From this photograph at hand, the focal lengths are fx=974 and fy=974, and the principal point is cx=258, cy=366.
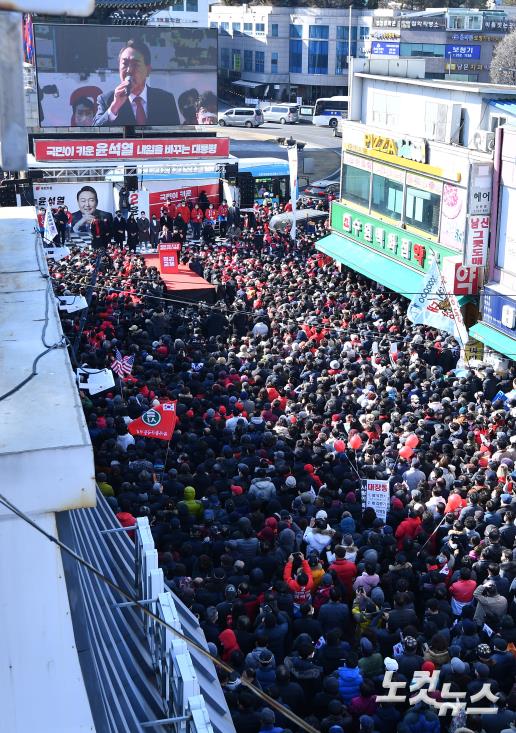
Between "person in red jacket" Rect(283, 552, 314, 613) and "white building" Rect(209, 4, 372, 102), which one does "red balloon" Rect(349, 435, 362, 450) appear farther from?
"white building" Rect(209, 4, 372, 102)

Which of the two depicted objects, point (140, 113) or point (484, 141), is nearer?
point (484, 141)

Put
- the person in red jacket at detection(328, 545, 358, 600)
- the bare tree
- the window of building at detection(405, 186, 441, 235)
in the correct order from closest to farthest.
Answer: the person in red jacket at detection(328, 545, 358, 600)
the window of building at detection(405, 186, 441, 235)
the bare tree

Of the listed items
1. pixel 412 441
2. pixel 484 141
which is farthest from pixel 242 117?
pixel 412 441

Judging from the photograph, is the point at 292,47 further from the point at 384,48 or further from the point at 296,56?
the point at 384,48

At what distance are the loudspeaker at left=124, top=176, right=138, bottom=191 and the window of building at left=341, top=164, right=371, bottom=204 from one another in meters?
9.31

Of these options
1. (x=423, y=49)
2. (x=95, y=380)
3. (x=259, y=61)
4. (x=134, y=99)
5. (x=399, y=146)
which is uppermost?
(x=423, y=49)

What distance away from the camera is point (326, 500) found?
10523mm

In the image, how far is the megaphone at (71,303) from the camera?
604 inches

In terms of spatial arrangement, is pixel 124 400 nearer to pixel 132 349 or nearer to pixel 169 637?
pixel 132 349

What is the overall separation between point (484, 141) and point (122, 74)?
59.8 ft

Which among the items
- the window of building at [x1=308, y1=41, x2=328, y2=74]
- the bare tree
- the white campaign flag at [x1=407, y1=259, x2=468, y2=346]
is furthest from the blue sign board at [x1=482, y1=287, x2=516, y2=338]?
the window of building at [x1=308, y1=41, x2=328, y2=74]

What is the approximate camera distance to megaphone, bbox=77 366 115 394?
12516 millimetres

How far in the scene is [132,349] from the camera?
52.1 feet

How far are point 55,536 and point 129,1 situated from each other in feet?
153
